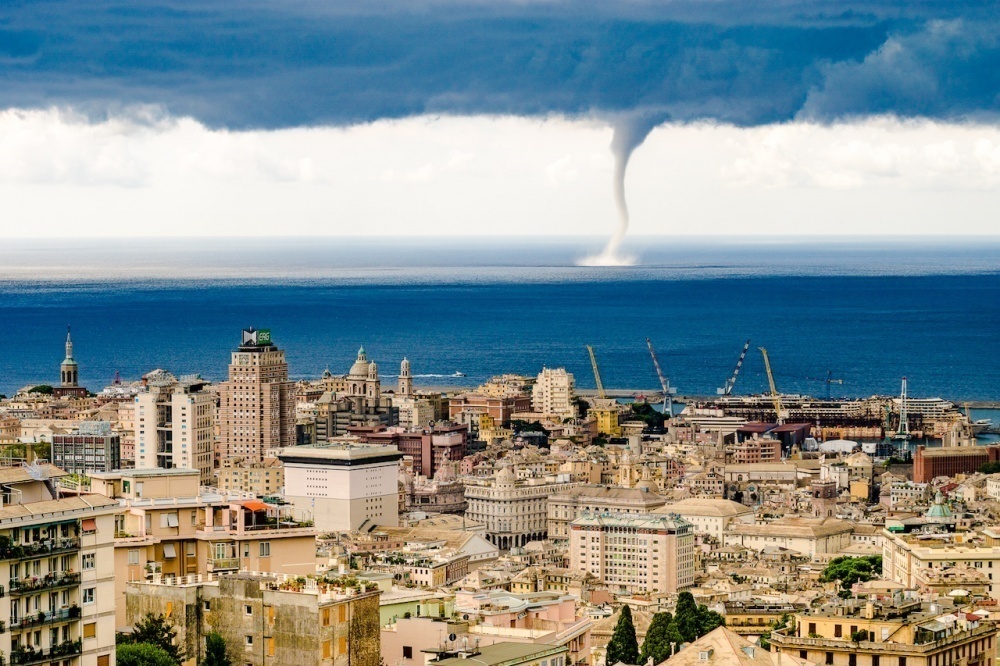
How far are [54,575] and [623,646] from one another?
58.1 feet

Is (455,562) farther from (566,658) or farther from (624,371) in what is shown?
(624,371)

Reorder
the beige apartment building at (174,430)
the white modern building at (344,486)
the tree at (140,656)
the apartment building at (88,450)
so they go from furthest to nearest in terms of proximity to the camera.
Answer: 1. the beige apartment building at (174,430)
2. the apartment building at (88,450)
3. the white modern building at (344,486)
4. the tree at (140,656)

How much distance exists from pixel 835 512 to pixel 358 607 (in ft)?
175

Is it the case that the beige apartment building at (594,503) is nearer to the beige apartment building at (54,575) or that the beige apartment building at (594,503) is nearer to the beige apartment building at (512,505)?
the beige apartment building at (512,505)

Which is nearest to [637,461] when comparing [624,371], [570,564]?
[570,564]

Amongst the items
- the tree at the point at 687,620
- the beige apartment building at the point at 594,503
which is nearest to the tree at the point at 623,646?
the tree at the point at 687,620

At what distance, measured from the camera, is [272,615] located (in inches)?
802

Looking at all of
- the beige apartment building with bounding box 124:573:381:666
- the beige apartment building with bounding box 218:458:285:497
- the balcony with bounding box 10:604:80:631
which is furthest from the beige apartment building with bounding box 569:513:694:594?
the balcony with bounding box 10:604:80:631

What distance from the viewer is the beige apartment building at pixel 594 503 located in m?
70.4

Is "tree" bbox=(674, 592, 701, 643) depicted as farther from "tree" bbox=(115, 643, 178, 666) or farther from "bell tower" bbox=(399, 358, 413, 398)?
"bell tower" bbox=(399, 358, 413, 398)

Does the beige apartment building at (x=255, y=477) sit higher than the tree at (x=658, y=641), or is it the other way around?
the beige apartment building at (x=255, y=477)

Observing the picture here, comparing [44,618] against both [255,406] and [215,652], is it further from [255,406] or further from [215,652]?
[255,406]

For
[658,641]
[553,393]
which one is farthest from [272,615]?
[553,393]

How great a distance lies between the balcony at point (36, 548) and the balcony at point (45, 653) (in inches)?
30.0
